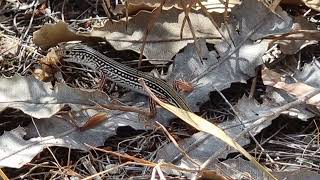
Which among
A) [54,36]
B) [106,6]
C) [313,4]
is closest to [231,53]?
[313,4]

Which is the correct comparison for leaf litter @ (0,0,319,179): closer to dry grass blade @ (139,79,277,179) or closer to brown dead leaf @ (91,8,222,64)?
brown dead leaf @ (91,8,222,64)

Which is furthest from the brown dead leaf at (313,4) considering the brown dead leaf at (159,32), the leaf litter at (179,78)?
the brown dead leaf at (159,32)

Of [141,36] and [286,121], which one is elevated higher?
[141,36]

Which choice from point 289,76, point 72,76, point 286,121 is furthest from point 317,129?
point 72,76

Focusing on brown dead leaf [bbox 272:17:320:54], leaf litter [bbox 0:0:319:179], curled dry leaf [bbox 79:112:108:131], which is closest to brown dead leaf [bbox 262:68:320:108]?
leaf litter [bbox 0:0:319:179]

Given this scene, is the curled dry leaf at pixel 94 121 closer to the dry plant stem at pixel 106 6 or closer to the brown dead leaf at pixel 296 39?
the dry plant stem at pixel 106 6

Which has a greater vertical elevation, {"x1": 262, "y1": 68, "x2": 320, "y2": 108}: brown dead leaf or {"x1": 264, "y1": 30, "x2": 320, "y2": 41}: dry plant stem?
{"x1": 264, "y1": 30, "x2": 320, "y2": 41}: dry plant stem

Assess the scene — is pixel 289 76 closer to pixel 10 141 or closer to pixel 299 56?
pixel 299 56
